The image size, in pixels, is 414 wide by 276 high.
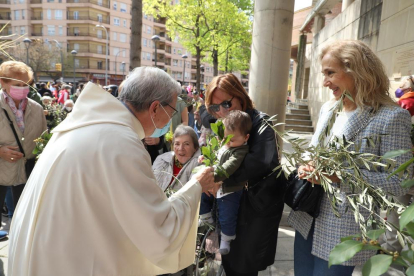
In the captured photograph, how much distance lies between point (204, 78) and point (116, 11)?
2596 centimetres

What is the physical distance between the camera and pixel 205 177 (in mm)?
1870

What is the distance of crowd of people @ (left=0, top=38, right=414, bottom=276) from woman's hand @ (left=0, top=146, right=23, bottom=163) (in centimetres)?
220

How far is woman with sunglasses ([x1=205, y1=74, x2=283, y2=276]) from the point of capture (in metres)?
2.15

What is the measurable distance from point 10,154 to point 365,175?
3550mm

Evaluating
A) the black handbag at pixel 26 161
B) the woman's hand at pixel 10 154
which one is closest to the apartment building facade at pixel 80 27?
the black handbag at pixel 26 161

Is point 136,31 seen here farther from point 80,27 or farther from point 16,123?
point 80,27

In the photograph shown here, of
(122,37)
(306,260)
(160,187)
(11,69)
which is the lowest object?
(306,260)

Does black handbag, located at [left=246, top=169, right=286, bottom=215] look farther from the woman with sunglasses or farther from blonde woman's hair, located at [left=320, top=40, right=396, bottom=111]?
blonde woman's hair, located at [left=320, top=40, right=396, bottom=111]

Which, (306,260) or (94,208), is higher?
(94,208)

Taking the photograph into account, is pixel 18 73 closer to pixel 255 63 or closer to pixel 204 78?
pixel 255 63

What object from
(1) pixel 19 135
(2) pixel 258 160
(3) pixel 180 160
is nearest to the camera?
(2) pixel 258 160

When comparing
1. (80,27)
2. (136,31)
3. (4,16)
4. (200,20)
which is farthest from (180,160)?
(4,16)

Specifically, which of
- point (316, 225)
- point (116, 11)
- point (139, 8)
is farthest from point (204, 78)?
point (316, 225)

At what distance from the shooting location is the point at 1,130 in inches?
136
